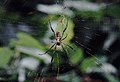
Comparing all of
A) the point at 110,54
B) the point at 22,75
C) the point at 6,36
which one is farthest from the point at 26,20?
the point at 110,54

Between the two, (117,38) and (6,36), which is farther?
(117,38)

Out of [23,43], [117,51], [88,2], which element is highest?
[88,2]

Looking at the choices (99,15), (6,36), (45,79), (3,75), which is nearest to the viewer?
(45,79)

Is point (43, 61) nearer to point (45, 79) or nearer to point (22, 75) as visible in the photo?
point (22, 75)

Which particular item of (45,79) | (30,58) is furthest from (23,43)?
(45,79)

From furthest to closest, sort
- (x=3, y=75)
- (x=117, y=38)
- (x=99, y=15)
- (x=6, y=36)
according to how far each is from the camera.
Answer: (x=117, y=38) < (x=99, y=15) < (x=6, y=36) < (x=3, y=75)

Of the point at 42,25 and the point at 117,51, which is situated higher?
the point at 42,25
